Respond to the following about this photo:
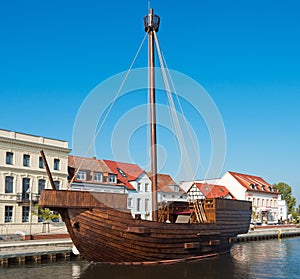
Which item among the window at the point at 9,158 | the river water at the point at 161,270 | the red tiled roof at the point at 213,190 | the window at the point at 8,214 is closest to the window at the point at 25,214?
the window at the point at 8,214

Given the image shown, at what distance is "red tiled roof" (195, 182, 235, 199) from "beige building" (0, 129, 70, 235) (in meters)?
24.6

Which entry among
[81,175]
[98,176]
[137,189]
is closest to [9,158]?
[81,175]

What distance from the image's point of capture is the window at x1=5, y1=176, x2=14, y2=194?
36328 millimetres

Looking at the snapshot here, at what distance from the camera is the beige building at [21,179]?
118 ft

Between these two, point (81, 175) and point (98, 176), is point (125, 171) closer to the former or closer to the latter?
point (98, 176)

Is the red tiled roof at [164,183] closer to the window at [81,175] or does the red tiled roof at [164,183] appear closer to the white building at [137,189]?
the white building at [137,189]

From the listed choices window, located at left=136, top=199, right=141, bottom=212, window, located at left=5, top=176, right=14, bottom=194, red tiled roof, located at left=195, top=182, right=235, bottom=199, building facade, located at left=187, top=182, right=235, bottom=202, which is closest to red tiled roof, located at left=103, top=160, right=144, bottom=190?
window, located at left=136, top=199, right=141, bottom=212

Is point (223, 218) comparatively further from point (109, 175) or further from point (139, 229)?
point (109, 175)

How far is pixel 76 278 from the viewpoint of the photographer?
742 inches

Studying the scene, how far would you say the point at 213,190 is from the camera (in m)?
61.2

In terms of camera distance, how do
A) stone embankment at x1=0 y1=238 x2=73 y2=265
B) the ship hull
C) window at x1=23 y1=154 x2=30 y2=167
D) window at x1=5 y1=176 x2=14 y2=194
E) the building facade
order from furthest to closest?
the building facade < window at x1=23 y1=154 x2=30 y2=167 < window at x1=5 y1=176 x2=14 y2=194 < stone embankment at x1=0 y1=238 x2=73 y2=265 < the ship hull

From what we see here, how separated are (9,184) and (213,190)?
33.5 metres

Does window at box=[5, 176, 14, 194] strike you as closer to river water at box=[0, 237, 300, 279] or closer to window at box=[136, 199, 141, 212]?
river water at box=[0, 237, 300, 279]

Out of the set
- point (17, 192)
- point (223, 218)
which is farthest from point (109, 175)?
point (223, 218)
